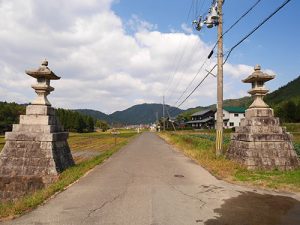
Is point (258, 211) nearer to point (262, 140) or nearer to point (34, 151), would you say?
point (262, 140)

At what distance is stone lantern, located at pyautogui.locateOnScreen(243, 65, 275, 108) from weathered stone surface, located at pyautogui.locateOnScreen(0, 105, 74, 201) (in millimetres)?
7770

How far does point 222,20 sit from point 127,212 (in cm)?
1289

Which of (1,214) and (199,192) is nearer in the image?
(1,214)

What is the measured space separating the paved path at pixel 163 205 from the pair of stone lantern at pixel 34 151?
1.94 metres

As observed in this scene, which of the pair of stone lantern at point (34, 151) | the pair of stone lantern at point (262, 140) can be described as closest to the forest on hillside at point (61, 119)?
the pair of stone lantern at point (34, 151)

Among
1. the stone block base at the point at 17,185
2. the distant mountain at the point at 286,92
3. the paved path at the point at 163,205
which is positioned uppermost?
the distant mountain at the point at 286,92

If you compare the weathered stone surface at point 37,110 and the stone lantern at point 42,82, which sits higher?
the stone lantern at point 42,82

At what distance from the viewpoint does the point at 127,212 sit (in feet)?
19.6

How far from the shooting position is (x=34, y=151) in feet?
34.7

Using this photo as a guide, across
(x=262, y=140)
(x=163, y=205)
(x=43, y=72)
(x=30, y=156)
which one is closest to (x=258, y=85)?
(x=262, y=140)

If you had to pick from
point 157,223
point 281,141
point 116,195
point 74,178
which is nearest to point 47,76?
point 74,178

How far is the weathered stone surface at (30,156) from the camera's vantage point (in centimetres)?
1018

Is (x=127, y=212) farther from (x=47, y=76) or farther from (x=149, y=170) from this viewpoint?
(x=47, y=76)

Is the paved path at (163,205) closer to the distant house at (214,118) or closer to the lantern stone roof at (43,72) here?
the lantern stone roof at (43,72)
